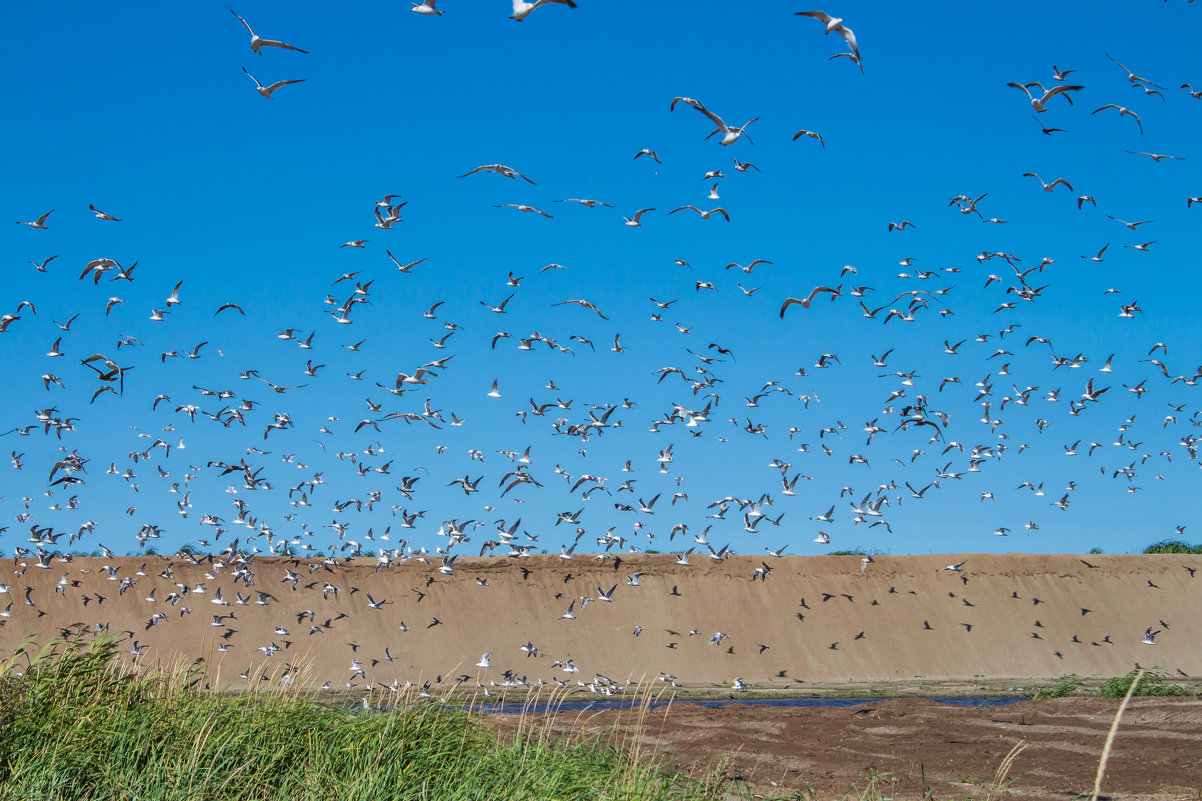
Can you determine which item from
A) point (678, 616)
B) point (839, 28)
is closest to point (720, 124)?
point (839, 28)

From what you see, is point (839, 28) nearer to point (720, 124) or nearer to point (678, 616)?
point (720, 124)

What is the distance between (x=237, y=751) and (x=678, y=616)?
5051 cm

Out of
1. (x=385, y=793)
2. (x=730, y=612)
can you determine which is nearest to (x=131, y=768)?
(x=385, y=793)

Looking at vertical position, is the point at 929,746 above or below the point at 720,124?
below

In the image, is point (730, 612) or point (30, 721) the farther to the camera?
point (730, 612)

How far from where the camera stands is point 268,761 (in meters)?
12.1

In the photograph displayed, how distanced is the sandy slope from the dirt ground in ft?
91.3

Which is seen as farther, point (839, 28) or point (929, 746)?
point (929, 746)

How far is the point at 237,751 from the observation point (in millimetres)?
11945

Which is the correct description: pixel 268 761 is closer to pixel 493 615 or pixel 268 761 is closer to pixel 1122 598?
pixel 493 615

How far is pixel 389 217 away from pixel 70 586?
4696cm

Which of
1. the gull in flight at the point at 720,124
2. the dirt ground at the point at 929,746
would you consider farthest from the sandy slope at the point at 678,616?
the gull in flight at the point at 720,124

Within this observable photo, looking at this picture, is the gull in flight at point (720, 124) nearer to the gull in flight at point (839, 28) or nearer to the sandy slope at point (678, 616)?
the gull in flight at point (839, 28)

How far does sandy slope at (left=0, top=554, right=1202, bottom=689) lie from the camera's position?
54.4m
